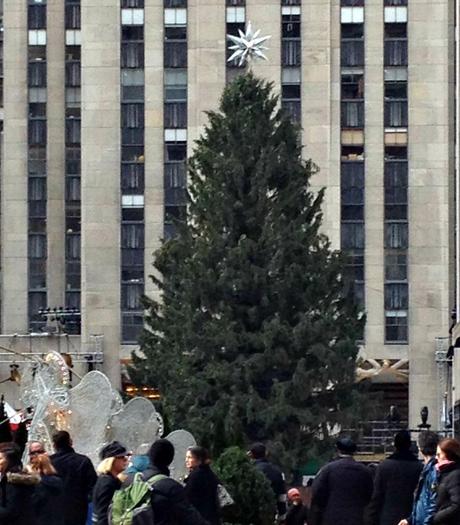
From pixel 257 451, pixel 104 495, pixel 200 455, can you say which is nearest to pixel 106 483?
pixel 104 495

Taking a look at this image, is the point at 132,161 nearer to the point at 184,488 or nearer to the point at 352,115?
the point at 352,115

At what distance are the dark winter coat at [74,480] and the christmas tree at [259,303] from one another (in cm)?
4288

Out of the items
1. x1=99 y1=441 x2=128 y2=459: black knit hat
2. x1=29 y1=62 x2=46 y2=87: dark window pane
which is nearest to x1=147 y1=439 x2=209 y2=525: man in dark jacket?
x1=99 y1=441 x2=128 y2=459: black knit hat

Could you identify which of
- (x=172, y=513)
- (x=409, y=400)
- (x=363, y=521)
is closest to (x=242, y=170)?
(x=409, y=400)

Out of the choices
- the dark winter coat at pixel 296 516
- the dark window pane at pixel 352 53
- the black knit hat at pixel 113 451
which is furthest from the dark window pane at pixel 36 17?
the black knit hat at pixel 113 451

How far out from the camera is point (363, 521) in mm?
25859

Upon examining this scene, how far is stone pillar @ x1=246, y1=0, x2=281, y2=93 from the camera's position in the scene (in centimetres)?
9200

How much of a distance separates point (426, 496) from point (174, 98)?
7007cm

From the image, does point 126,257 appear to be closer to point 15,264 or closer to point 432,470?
point 15,264

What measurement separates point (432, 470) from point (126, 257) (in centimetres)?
6919

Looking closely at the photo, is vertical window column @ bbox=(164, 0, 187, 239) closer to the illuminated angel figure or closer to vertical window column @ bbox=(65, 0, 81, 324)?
the illuminated angel figure

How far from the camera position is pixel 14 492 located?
2178 cm

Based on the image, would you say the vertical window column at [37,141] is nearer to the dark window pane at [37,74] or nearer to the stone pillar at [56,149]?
the dark window pane at [37,74]

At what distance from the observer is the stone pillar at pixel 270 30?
302ft
